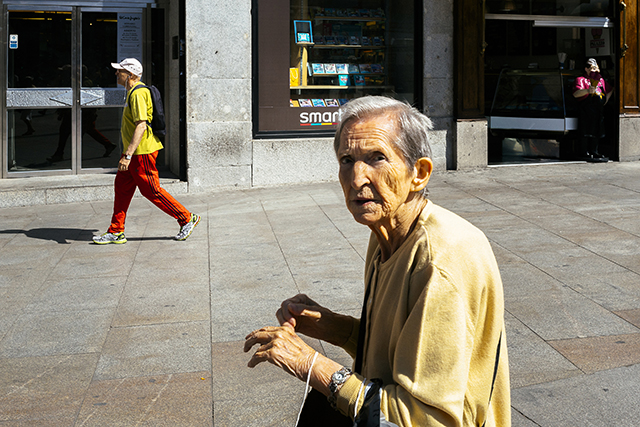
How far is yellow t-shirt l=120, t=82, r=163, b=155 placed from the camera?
298 inches

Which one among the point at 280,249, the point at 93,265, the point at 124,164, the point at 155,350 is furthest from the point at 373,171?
the point at 124,164

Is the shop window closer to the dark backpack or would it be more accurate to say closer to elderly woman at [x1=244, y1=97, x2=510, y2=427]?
the dark backpack

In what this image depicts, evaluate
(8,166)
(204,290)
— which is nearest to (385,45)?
(8,166)

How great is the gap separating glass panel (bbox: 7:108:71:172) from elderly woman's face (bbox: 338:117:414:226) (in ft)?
31.5

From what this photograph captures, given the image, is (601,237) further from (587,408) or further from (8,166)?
(8,166)

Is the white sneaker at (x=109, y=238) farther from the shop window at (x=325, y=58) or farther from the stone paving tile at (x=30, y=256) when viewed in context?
the shop window at (x=325, y=58)

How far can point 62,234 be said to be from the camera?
26.8ft

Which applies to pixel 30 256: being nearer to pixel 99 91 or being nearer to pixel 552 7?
pixel 99 91

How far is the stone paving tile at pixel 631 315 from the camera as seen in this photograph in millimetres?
4996

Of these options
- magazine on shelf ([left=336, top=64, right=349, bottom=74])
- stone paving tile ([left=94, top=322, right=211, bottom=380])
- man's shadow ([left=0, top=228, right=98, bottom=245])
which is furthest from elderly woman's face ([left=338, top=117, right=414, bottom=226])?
magazine on shelf ([left=336, top=64, right=349, bottom=74])

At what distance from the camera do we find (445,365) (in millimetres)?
1814

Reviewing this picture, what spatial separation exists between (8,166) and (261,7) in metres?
4.46

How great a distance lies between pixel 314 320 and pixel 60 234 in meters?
6.53

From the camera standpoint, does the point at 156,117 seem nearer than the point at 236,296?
No
